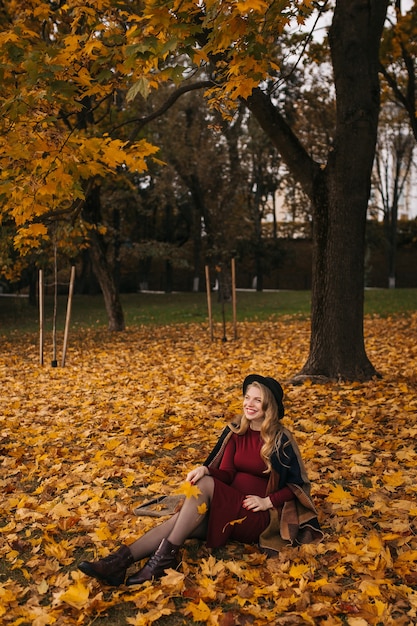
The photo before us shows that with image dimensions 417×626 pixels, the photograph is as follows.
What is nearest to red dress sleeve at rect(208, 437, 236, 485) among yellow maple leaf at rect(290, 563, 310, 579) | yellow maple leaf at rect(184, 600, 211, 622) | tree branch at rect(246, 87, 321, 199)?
yellow maple leaf at rect(290, 563, 310, 579)

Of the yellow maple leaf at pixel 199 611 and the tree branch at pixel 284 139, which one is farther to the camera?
the tree branch at pixel 284 139

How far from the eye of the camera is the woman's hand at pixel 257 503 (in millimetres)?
3852

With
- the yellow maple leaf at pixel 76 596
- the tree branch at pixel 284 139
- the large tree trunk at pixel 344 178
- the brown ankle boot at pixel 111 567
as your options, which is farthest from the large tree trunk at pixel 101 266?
the yellow maple leaf at pixel 76 596

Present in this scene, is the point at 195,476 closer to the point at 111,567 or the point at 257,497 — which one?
the point at 257,497

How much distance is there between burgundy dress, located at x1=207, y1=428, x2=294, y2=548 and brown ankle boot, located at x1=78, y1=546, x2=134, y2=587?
0.53 metres

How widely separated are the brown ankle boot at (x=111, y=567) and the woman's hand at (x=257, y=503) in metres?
0.73

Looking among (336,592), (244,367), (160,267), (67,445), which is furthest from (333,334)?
(160,267)

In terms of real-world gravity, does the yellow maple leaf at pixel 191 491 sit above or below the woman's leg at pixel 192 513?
above

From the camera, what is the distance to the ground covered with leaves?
11.2 ft

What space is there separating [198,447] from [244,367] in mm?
4535

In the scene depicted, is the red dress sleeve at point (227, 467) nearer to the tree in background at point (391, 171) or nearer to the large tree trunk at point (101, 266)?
the large tree trunk at point (101, 266)

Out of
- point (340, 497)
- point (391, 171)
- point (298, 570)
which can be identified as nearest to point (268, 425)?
point (298, 570)

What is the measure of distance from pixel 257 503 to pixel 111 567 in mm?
906

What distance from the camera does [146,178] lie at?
34969 mm
